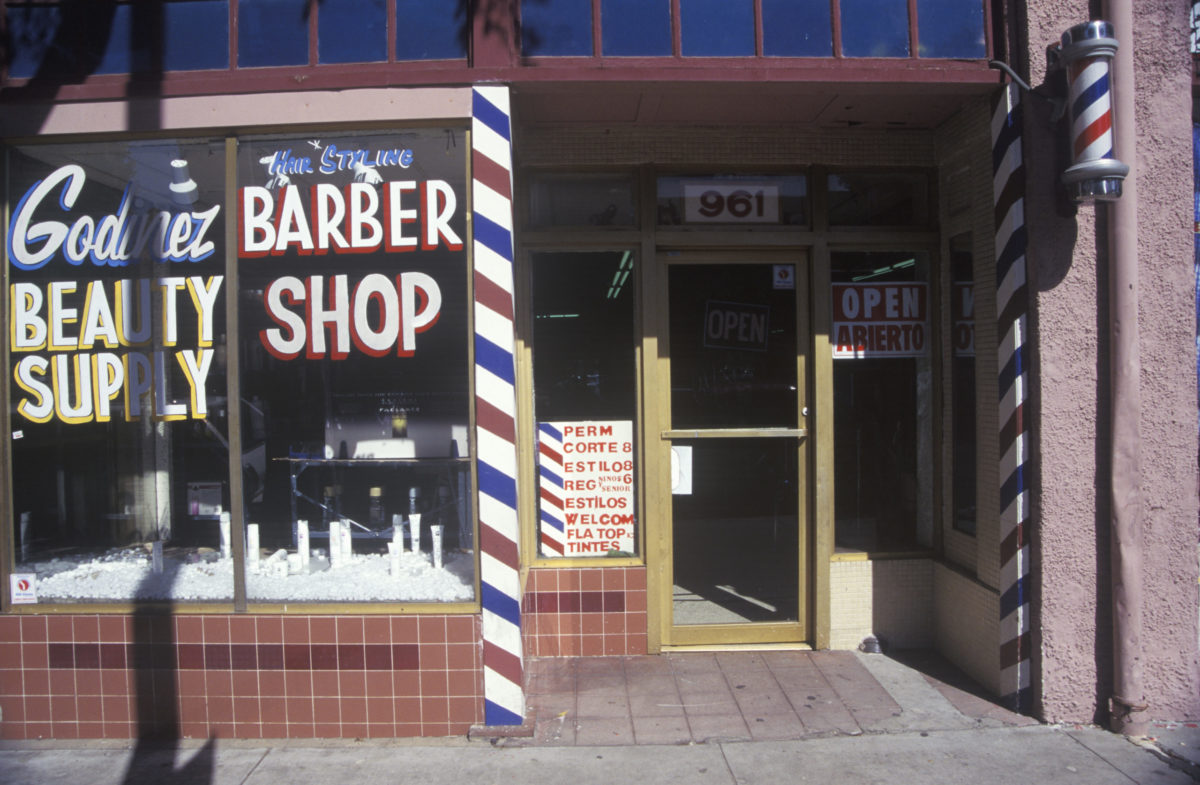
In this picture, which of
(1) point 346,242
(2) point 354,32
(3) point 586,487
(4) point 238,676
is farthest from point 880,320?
(4) point 238,676

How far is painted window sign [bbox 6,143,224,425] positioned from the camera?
173 inches

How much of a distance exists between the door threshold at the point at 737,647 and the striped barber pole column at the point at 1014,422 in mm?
1285

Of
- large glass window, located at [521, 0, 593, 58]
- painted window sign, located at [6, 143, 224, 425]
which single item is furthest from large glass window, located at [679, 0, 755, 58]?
painted window sign, located at [6, 143, 224, 425]

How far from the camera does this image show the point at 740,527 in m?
5.73

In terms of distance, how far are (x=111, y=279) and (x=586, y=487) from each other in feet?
10.1

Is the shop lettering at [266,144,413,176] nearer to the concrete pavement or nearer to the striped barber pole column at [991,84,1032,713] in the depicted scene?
the concrete pavement

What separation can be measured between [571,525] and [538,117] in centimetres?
264

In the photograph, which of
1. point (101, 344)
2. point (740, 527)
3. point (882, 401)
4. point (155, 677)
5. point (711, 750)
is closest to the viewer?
point (711, 750)

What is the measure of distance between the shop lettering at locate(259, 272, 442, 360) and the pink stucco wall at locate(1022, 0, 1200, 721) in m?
3.37

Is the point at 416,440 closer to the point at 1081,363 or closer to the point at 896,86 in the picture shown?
the point at 896,86

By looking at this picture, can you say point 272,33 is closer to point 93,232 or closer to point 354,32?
point 354,32

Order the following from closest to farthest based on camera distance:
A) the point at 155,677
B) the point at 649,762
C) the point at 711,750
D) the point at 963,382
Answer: the point at 649,762
the point at 711,750
the point at 155,677
the point at 963,382

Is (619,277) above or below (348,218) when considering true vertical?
below

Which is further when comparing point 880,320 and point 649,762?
point 880,320
